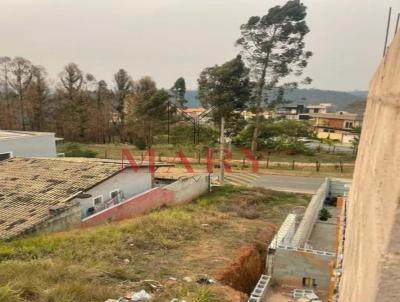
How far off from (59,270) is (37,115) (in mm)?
38363

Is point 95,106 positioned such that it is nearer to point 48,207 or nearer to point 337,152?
point 337,152

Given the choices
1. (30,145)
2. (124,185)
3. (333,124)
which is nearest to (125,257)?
(124,185)

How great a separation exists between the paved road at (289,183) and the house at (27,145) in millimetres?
13133

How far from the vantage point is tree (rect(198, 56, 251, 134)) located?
32938 millimetres

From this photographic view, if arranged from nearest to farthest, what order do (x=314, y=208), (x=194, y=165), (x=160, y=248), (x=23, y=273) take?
(x=23, y=273) < (x=160, y=248) < (x=314, y=208) < (x=194, y=165)

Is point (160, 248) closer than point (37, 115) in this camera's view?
Yes

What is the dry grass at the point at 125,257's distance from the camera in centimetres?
656

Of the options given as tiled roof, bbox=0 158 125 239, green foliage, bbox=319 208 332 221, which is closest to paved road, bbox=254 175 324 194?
green foliage, bbox=319 208 332 221

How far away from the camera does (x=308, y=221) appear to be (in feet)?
44.3

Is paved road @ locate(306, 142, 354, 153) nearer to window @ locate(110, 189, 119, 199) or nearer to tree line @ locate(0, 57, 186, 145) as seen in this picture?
tree line @ locate(0, 57, 186, 145)

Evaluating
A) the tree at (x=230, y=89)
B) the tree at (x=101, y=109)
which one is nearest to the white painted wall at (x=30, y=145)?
the tree at (x=230, y=89)

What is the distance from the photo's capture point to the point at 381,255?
1.20 m

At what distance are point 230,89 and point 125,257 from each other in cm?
2566

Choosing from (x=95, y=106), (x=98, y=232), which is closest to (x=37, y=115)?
(x=95, y=106)
